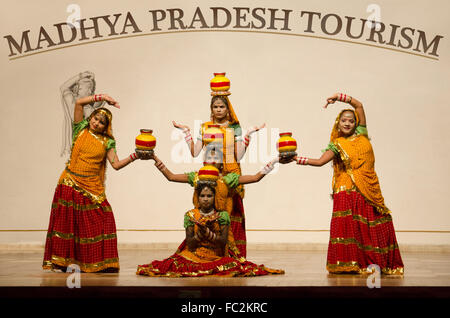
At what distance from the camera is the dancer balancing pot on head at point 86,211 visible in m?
5.31

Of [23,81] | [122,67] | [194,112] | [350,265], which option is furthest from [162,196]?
[350,265]

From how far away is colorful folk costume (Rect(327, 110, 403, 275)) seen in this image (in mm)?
5148

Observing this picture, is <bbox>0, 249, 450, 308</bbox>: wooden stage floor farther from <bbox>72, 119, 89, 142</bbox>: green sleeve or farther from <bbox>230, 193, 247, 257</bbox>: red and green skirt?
<bbox>72, 119, 89, 142</bbox>: green sleeve

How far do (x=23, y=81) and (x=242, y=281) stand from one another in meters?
4.74

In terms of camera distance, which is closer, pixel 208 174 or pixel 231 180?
pixel 208 174

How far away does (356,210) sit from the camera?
5.21m

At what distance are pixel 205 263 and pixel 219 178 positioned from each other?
25.6 inches

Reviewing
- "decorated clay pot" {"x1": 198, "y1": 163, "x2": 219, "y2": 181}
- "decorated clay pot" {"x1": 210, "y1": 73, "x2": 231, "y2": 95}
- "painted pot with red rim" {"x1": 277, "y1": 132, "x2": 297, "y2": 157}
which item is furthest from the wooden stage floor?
"decorated clay pot" {"x1": 210, "y1": 73, "x2": 231, "y2": 95}

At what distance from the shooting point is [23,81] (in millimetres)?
8234

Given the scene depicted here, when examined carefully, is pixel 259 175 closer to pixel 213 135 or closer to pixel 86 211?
pixel 213 135

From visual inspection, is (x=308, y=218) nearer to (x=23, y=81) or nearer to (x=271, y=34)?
(x=271, y=34)

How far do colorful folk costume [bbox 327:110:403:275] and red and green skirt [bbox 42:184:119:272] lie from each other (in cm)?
→ 163

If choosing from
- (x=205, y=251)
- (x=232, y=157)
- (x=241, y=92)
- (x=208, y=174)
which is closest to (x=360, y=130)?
(x=232, y=157)
